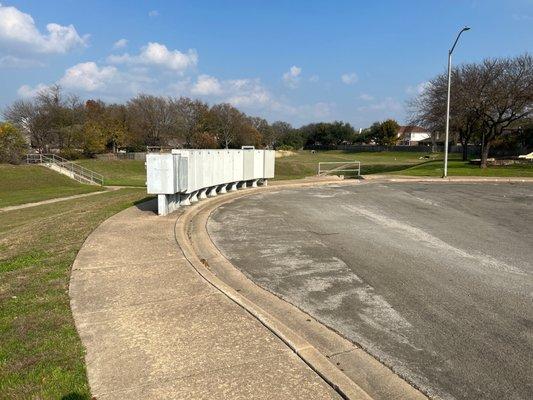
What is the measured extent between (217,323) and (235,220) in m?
6.37

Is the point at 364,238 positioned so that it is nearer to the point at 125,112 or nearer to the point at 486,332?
the point at 486,332

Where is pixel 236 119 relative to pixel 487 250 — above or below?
above

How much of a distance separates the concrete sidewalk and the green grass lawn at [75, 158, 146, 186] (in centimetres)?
4537

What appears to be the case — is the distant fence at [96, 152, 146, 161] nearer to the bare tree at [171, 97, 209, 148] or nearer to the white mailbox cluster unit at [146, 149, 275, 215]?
the bare tree at [171, 97, 209, 148]

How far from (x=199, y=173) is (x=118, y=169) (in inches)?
1785

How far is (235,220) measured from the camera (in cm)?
1062

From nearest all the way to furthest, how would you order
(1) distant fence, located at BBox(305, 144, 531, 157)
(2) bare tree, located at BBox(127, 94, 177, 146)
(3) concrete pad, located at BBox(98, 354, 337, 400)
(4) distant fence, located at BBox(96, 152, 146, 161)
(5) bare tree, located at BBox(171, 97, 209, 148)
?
(3) concrete pad, located at BBox(98, 354, 337, 400) → (4) distant fence, located at BBox(96, 152, 146, 161) → (1) distant fence, located at BBox(305, 144, 531, 157) → (2) bare tree, located at BBox(127, 94, 177, 146) → (5) bare tree, located at BBox(171, 97, 209, 148)

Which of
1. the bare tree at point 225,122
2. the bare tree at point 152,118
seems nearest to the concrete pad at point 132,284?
the bare tree at point 152,118

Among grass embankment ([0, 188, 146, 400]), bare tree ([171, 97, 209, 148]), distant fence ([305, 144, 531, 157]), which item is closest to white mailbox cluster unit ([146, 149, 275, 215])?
grass embankment ([0, 188, 146, 400])

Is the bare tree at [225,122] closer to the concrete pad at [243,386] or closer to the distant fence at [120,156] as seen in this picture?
the distant fence at [120,156]

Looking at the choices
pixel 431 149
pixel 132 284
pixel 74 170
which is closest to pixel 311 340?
pixel 132 284

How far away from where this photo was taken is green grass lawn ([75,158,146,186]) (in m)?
51.3

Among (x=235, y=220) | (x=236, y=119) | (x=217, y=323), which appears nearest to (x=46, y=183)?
(x=235, y=220)

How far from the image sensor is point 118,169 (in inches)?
2167
